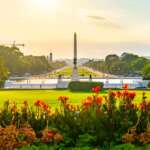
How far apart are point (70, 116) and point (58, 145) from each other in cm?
114

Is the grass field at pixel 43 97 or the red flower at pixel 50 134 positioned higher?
the grass field at pixel 43 97

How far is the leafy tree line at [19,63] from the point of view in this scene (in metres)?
86.2

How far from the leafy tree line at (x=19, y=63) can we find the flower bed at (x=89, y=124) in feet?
231

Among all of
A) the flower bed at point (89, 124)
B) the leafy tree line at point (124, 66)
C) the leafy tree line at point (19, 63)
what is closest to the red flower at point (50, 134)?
the flower bed at point (89, 124)

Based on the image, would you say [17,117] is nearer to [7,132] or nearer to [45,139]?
[45,139]

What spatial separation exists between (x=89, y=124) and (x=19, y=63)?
89.8 m

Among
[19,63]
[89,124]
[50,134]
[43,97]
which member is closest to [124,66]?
[19,63]

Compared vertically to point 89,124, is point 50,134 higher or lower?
lower

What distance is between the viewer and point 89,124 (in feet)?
27.9

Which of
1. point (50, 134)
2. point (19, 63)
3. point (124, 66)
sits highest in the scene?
point (124, 66)

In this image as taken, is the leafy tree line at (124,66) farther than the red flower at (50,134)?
Yes

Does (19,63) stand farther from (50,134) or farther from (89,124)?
(50,134)

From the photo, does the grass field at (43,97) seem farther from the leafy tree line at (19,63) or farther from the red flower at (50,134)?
the leafy tree line at (19,63)

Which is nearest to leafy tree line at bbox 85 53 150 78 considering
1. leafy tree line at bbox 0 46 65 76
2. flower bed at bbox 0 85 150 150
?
leafy tree line at bbox 0 46 65 76
